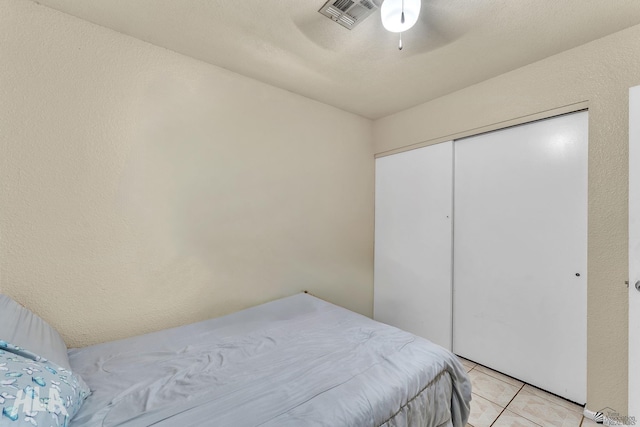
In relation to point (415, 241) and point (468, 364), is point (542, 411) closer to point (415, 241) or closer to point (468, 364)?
point (468, 364)

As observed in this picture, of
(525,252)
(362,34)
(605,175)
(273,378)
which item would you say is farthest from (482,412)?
(362,34)

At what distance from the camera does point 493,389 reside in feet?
6.39

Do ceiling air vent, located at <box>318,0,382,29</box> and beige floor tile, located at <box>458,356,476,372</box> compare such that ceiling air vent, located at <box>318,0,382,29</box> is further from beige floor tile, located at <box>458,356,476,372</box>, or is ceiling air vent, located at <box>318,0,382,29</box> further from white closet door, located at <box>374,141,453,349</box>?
beige floor tile, located at <box>458,356,476,372</box>

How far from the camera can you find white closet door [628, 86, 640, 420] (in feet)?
4.81

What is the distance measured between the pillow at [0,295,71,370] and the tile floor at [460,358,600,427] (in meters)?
2.24

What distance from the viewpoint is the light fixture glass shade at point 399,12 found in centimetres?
126

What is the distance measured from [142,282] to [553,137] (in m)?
2.98

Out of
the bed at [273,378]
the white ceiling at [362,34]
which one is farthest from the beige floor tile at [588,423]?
the white ceiling at [362,34]

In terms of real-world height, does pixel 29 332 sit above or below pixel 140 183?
below

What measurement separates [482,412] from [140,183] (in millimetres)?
2671

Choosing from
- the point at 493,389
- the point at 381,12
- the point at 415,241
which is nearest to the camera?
the point at 381,12

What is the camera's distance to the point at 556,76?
184cm

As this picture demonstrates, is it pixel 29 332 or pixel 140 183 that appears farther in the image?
pixel 140 183

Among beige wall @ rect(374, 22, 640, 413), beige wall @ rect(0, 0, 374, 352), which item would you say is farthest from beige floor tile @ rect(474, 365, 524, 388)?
beige wall @ rect(0, 0, 374, 352)
